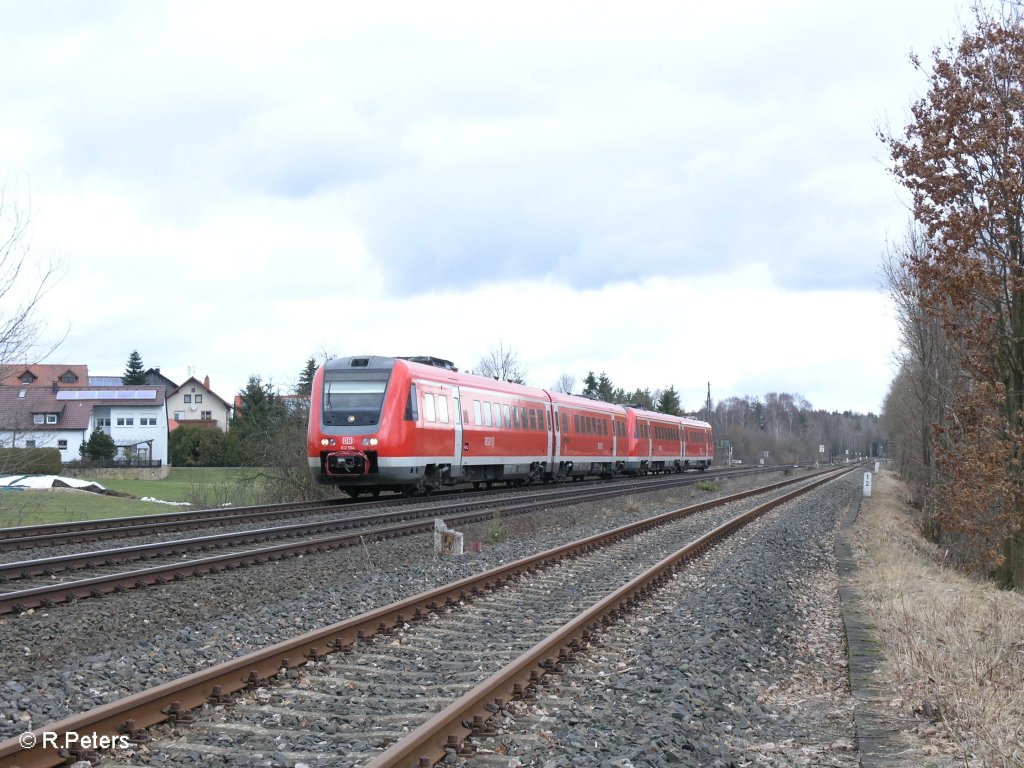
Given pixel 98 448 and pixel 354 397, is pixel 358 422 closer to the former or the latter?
pixel 354 397

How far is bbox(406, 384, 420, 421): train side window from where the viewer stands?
69.9 feet

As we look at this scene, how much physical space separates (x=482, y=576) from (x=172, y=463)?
7060 centimetres

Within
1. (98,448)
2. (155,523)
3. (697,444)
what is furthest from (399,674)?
(98,448)

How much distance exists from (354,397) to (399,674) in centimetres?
1477

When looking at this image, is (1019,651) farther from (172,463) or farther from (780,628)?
(172,463)

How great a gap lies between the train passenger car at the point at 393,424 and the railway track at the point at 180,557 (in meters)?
2.19

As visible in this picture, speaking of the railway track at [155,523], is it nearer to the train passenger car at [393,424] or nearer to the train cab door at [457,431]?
the train passenger car at [393,424]

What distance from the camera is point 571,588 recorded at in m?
10.6

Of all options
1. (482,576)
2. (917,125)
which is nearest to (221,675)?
(482,576)

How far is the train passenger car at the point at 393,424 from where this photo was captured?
20.8 meters

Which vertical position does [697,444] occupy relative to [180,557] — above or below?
above

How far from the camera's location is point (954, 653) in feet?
25.4

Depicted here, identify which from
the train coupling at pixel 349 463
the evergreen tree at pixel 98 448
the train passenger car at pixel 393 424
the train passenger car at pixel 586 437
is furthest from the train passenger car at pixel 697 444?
the evergreen tree at pixel 98 448

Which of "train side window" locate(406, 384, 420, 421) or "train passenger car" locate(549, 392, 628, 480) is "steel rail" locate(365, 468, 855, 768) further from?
"train passenger car" locate(549, 392, 628, 480)
